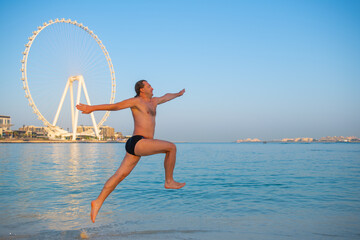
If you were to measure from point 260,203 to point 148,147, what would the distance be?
7778 mm

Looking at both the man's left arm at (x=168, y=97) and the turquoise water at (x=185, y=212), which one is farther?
the turquoise water at (x=185, y=212)

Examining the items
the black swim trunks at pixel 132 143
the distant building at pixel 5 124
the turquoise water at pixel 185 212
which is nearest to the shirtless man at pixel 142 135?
the black swim trunks at pixel 132 143

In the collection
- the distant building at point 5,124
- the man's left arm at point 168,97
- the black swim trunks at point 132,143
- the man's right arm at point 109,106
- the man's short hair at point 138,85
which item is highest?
the distant building at point 5,124

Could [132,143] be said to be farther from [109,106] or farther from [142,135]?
[109,106]

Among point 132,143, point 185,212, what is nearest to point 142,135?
point 132,143

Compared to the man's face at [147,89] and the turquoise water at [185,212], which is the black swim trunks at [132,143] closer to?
the man's face at [147,89]

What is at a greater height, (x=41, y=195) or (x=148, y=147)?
(x=148, y=147)

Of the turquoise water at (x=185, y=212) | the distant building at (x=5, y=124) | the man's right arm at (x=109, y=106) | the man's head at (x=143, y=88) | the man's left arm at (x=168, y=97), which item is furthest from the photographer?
the distant building at (x=5, y=124)

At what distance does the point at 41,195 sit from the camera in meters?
13.7

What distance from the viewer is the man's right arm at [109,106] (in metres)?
5.69

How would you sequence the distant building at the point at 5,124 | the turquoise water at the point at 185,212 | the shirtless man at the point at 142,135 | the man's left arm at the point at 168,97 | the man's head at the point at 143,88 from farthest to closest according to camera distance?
the distant building at the point at 5,124, the turquoise water at the point at 185,212, the man's left arm at the point at 168,97, the man's head at the point at 143,88, the shirtless man at the point at 142,135

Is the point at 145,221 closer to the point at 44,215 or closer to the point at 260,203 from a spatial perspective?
the point at 44,215

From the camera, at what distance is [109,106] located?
579 centimetres

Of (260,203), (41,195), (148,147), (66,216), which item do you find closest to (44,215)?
(66,216)
